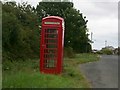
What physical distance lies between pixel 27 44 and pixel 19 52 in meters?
1.42

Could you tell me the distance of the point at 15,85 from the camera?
10.4m

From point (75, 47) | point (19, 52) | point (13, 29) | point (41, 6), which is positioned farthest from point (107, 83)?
point (75, 47)

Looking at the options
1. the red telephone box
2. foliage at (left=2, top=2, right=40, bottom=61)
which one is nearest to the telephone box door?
the red telephone box

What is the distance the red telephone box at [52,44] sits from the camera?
1509cm

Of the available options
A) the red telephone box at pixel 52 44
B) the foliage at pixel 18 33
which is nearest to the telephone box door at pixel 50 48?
the red telephone box at pixel 52 44

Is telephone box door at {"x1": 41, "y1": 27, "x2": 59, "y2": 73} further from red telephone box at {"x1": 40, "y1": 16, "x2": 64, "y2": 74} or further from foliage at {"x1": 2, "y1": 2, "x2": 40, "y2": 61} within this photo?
foliage at {"x1": 2, "y1": 2, "x2": 40, "y2": 61}

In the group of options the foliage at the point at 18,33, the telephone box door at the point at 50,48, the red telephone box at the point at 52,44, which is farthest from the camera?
the foliage at the point at 18,33

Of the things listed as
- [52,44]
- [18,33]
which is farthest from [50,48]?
[18,33]

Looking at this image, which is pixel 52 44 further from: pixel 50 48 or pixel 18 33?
pixel 18 33

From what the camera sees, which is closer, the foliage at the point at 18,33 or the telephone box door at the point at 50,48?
the telephone box door at the point at 50,48

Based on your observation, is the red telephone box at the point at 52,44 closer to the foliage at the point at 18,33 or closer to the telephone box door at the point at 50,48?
the telephone box door at the point at 50,48

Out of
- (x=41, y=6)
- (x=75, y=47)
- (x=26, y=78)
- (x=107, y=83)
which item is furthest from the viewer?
(x=75, y=47)

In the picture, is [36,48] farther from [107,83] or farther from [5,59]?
[107,83]

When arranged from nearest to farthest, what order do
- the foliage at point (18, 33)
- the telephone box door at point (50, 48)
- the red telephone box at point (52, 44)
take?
the red telephone box at point (52, 44)
the telephone box door at point (50, 48)
the foliage at point (18, 33)
